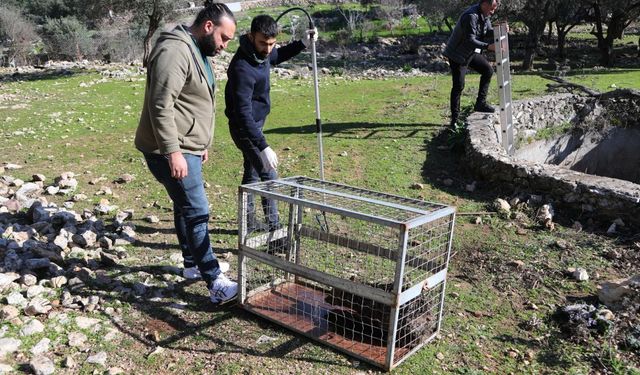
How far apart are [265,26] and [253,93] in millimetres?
639

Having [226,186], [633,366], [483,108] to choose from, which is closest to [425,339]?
[633,366]

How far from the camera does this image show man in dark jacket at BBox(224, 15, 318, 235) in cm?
412

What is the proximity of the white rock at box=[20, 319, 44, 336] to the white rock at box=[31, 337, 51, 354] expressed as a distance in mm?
128

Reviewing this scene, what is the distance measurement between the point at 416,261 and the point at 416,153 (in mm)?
4609

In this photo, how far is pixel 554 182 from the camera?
6121 mm

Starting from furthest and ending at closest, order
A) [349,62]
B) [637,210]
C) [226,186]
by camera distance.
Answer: [349,62] → [226,186] → [637,210]

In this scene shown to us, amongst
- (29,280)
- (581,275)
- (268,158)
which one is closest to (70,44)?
(29,280)

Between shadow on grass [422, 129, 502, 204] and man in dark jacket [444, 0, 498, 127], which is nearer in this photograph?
shadow on grass [422, 129, 502, 204]

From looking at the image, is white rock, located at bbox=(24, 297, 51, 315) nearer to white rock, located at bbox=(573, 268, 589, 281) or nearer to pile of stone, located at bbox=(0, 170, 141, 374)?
pile of stone, located at bbox=(0, 170, 141, 374)

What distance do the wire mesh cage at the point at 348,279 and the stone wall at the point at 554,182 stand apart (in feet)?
8.89

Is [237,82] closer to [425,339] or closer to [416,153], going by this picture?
[425,339]

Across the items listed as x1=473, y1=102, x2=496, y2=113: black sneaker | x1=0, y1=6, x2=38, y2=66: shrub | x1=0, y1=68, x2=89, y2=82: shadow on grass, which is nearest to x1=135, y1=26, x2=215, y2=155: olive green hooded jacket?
x1=473, y1=102, x2=496, y2=113: black sneaker

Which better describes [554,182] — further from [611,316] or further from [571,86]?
[571,86]

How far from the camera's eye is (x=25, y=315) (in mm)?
3619
